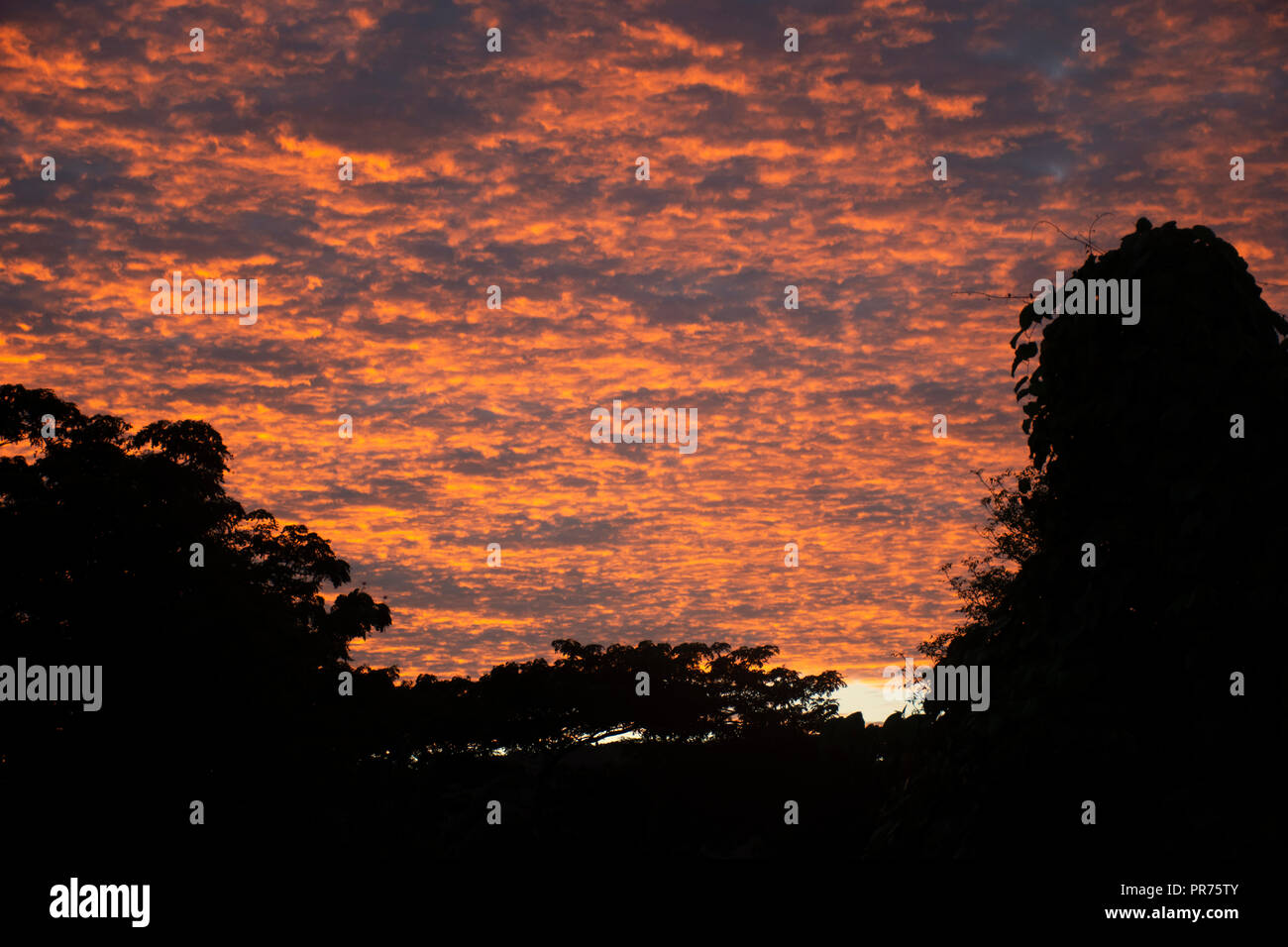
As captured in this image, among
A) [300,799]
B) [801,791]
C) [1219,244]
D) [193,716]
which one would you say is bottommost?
[801,791]

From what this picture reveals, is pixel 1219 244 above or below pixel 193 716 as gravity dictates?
above

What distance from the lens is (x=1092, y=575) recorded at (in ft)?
19.1

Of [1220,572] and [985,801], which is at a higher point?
[1220,572]

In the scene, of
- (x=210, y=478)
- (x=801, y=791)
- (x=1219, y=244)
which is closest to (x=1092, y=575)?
(x=1219, y=244)
